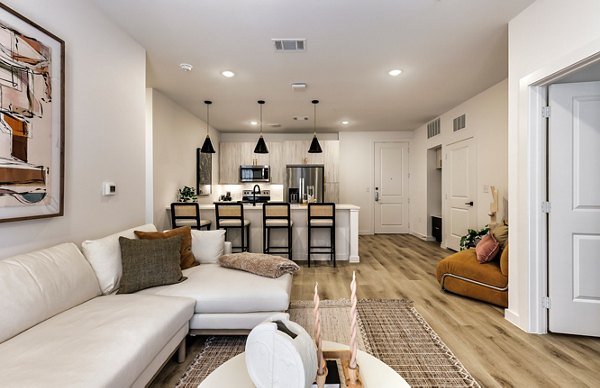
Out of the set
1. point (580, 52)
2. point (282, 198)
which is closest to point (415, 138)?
point (282, 198)

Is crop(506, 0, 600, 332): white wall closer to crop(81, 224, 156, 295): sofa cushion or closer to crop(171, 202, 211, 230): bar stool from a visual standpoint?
crop(81, 224, 156, 295): sofa cushion

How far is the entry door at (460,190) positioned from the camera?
498cm

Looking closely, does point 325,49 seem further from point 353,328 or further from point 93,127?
point 353,328

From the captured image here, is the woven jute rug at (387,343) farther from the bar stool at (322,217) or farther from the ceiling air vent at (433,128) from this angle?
the ceiling air vent at (433,128)

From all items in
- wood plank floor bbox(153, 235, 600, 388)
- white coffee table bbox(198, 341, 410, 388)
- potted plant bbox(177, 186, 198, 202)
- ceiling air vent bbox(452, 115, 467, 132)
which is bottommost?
wood plank floor bbox(153, 235, 600, 388)

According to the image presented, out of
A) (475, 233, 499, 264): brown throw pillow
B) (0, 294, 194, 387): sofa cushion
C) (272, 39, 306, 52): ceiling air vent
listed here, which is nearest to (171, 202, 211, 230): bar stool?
(0, 294, 194, 387): sofa cushion

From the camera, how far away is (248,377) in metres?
1.17

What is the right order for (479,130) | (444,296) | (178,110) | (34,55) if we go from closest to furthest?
(34,55), (444,296), (479,130), (178,110)

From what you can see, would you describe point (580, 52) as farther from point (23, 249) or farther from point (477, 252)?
point (23, 249)

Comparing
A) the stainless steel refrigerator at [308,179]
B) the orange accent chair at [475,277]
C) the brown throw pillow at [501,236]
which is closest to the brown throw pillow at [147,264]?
the orange accent chair at [475,277]

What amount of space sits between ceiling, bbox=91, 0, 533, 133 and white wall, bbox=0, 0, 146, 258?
0.29 metres

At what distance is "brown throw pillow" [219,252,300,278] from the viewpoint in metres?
2.51

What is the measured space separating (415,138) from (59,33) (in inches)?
283

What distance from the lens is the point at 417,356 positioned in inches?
82.8
